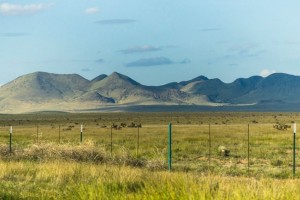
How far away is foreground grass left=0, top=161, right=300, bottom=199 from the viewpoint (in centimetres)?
1014

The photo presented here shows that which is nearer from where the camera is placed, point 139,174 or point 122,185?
point 122,185

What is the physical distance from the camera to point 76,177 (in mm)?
17766

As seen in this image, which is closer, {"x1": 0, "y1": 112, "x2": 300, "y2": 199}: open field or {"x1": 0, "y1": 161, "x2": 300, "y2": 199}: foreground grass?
{"x1": 0, "y1": 161, "x2": 300, "y2": 199}: foreground grass

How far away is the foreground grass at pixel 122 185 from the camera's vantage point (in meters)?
10.1

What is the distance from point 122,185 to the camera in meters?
13.8

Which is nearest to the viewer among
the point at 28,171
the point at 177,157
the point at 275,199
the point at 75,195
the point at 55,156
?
the point at 275,199

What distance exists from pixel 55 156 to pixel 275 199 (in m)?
16.5

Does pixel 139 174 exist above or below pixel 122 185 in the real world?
below

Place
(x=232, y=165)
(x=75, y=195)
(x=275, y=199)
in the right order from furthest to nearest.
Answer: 1. (x=232, y=165)
2. (x=75, y=195)
3. (x=275, y=199)

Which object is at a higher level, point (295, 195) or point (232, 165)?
point (295, 195)

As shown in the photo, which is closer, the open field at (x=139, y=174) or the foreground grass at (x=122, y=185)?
the foreground grass at (x=122, y=185)

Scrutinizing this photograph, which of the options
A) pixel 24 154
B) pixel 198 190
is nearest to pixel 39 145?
pixel 24 154

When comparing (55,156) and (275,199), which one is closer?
(275,199)

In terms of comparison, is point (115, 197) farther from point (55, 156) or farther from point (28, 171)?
point (55, 156)
